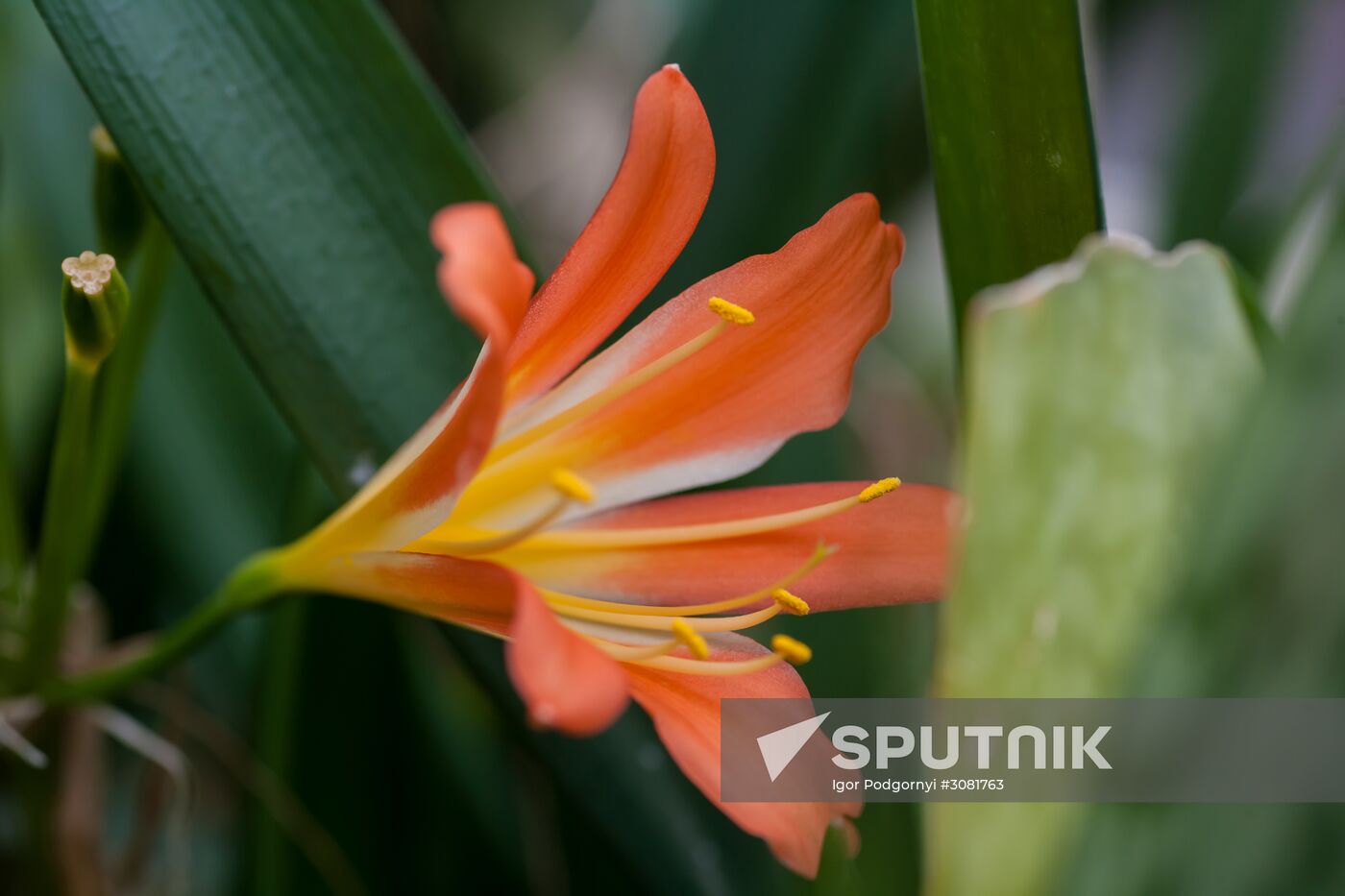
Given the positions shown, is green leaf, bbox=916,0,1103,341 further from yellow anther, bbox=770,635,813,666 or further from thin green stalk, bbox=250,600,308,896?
thin green stalk, bbox=250,600,308,896

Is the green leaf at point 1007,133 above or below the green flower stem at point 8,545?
above

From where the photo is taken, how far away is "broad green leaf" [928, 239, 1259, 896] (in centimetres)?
22

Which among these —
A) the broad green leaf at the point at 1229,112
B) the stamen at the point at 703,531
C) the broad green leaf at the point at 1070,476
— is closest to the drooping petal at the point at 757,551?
the stamen at the point at 703,531

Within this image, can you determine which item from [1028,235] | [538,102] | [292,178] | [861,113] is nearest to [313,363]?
[292,178]

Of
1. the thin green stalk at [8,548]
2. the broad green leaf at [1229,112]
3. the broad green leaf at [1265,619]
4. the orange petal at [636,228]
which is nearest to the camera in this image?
the broad green leaf at [1265,619]

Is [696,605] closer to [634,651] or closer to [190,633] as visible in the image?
[634,651]

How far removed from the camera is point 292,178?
1.17 feet

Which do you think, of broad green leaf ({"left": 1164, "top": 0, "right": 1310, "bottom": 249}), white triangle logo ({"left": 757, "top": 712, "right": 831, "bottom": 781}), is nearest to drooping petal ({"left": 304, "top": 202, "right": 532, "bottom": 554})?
white triangle logo ({"left": 757, "top": 712, "right": 831, "bottom": 781})

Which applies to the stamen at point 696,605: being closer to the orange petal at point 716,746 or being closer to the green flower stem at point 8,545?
the orange petal at point 716,746

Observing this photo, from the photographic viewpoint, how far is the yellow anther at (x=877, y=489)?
1.07 feet

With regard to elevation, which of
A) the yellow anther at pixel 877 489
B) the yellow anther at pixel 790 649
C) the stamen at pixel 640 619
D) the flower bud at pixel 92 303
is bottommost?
the yellow anther at pixel 790 649

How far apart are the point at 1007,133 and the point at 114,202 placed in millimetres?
268

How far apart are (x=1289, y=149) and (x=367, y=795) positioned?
101 cm

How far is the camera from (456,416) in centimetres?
27
